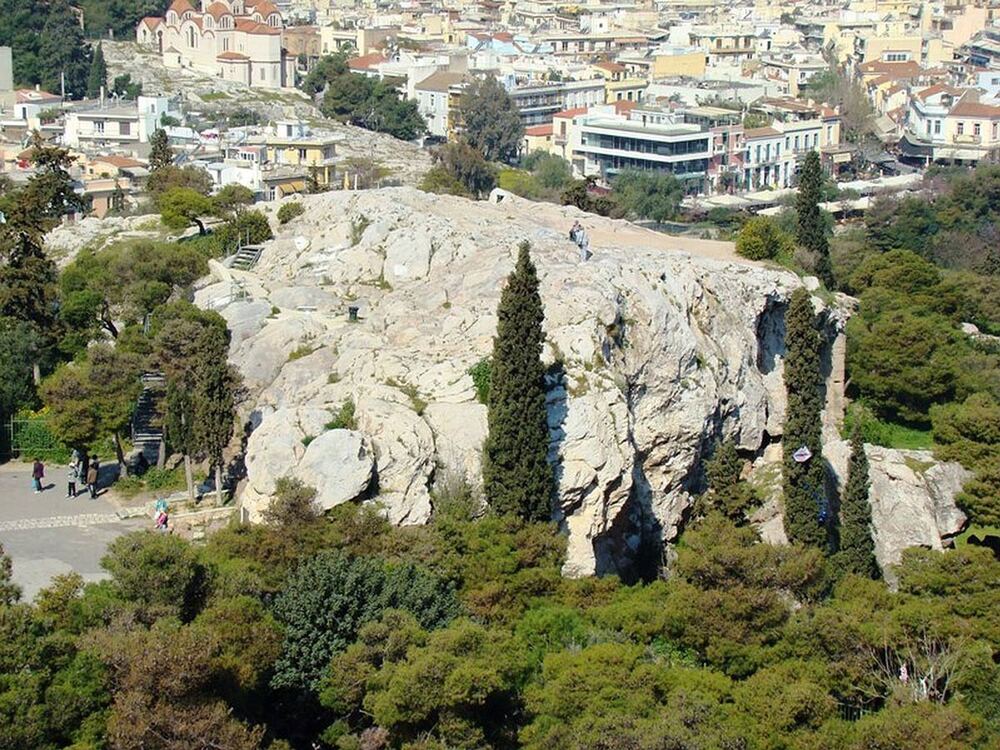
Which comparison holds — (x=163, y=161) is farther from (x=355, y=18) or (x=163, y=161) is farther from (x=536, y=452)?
(x=355, y=18)

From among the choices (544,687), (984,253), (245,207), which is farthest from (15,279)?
(984,253)

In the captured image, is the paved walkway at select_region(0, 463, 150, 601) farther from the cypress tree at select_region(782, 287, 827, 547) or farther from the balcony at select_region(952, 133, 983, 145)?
the balcony at select_region(952, 133, 983, 145)

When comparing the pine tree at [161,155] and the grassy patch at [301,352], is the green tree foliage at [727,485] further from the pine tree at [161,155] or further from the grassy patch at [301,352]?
the pine tree at [161,155]

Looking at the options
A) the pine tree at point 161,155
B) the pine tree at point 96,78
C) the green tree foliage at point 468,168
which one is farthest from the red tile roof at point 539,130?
the pine tree at point 161,155

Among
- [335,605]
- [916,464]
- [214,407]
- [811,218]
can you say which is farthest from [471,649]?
[811,218]

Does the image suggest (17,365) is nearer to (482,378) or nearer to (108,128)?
(482,378)

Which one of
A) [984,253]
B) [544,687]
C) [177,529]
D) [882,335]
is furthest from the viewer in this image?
[984,253]
